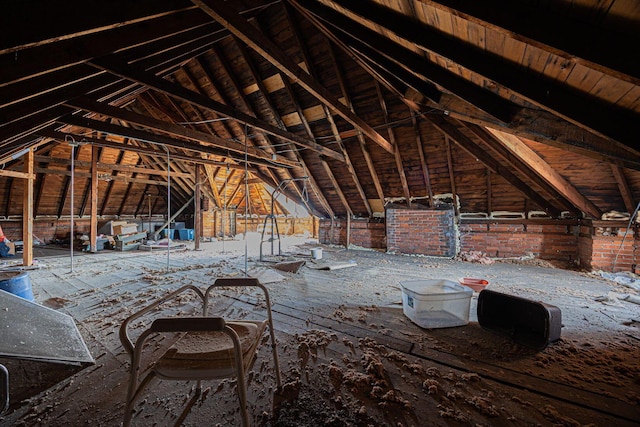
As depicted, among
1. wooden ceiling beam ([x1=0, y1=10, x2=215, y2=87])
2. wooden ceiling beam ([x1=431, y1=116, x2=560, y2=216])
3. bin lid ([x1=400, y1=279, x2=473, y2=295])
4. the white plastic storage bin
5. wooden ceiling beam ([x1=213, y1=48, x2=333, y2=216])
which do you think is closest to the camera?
wooden ceiling beam ([x1=0, y1=10, x2=215, y2=87])

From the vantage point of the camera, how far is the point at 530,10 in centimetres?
110

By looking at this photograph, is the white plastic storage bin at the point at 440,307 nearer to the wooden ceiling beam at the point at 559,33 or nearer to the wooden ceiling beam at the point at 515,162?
the wooden ceiling beam at the point at 559,33

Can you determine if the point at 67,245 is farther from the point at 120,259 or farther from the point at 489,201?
the point at 489,201

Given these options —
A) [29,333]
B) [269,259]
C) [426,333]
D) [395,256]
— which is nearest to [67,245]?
[269,259]

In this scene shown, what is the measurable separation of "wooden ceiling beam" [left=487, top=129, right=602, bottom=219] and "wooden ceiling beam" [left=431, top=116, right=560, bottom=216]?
24.6 inches

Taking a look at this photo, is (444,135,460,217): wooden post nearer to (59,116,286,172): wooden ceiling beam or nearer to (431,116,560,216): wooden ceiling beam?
(431,116,560,216): wooden ceiling beam

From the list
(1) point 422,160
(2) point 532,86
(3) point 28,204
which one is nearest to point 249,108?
(1) point 422,160

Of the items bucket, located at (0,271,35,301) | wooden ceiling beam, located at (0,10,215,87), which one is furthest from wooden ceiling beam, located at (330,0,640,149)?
bucket, located at (0,271,35,301)

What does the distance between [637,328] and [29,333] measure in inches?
192

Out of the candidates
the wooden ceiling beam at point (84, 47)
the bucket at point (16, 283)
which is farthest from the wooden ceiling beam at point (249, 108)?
the bucket at point (16, 283)

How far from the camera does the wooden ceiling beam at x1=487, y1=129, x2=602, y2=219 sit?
138 inches

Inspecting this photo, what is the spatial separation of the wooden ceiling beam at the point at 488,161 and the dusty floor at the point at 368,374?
2.20m

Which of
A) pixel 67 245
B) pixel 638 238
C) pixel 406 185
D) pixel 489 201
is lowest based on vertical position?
pixel 67 245

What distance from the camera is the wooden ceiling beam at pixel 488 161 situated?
13.9 feet
